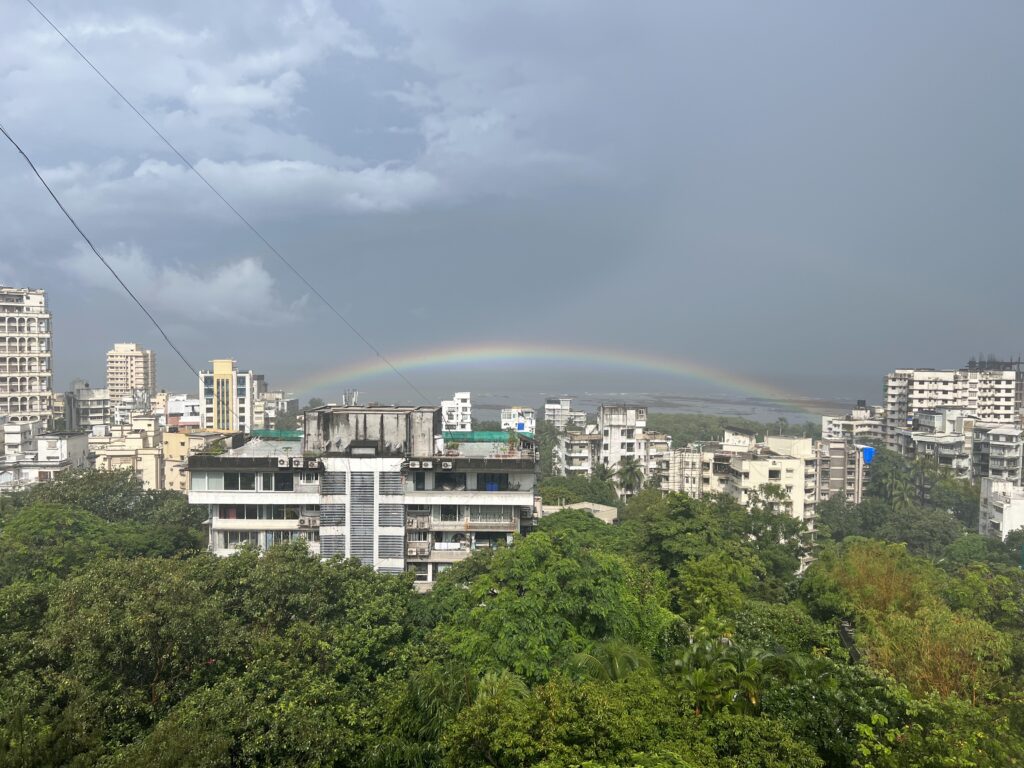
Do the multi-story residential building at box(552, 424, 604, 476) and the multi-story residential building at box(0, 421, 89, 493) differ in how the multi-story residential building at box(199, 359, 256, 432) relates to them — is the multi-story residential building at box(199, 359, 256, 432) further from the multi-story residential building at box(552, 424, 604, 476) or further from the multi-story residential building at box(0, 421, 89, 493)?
the multi-story residential building at box(552, 424, 604, 476)

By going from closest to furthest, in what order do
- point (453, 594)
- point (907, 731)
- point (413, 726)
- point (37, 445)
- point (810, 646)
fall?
point (907, 731), point (413, 726), point (810, 646), point (453, 594), point (37, 445)

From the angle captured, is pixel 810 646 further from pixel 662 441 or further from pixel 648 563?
pixel 662 441

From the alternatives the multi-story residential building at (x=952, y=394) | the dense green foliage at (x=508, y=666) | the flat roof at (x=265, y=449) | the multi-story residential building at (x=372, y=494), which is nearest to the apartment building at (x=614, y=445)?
the flat roof at (x=265, y=449)

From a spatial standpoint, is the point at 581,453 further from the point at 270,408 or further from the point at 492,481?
the point at 270,408

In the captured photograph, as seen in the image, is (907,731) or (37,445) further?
(37,445)

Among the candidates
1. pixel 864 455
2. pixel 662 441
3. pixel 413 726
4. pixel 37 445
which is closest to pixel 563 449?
pixel 662 441

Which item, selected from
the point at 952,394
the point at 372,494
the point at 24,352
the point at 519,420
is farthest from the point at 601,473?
the point at 24,352

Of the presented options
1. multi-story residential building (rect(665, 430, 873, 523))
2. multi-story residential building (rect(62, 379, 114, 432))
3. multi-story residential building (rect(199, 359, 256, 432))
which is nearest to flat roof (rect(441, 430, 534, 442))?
multi-story residential building (rect(665, 430, 873, 523))
